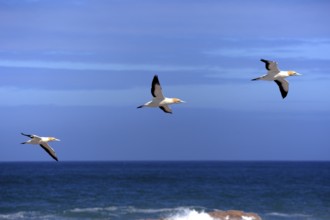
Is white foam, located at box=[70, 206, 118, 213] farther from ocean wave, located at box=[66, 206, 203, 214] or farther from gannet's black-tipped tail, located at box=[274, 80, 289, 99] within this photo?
gannet's black-tipped tail, located at box=[274, 80, 289, 99]

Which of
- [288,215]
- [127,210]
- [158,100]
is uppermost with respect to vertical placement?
[158,100]

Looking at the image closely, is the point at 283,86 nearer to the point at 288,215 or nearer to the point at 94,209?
the point at 288,215

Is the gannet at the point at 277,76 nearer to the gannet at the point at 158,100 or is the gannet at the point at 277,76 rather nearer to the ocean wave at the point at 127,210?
the gannet at the point at 158,100

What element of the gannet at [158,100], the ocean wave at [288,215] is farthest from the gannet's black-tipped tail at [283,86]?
the ocean wave at [288,215]

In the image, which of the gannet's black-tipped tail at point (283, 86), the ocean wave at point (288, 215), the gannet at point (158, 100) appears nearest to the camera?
the gannet at point (158, 100)

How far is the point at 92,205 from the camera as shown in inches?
2024

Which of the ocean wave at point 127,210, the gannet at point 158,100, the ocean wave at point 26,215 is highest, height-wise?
the gannet at point 158,100

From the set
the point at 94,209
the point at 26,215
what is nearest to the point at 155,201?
the point at 94,209

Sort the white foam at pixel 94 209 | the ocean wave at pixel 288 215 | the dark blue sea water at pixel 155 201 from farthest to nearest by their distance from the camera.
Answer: the white foam at pixel 94 209 → the dark blue sea water at pixel 155 201 → the ocean wave at pixel 288 215

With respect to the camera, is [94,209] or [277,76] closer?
[277,76]

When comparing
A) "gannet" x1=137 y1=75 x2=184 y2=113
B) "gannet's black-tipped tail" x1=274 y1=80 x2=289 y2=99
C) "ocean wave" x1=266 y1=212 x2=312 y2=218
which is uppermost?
"gannet's black-tipped tail" x1=274 y1=80 x2=289 y2=99

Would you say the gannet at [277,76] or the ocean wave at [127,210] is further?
the ocean wave at [127,210]

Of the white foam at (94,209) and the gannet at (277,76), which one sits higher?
the gannet at (277,76)

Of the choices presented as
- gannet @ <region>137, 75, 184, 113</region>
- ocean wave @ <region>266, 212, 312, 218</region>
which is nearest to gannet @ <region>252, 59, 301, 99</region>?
gannet @ <region>137, 75, 184, 113</region>
